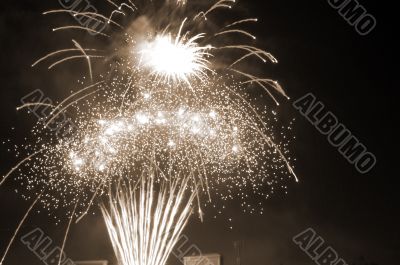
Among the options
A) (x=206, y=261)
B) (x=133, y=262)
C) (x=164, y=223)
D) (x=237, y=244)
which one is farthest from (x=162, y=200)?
(x=237, y=244)

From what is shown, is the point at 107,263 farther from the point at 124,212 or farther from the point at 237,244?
the point at 124,212

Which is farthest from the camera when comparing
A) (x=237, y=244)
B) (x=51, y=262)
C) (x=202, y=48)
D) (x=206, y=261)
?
(x=51, y=262)

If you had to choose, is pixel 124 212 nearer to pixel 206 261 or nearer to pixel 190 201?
pixel 190 201

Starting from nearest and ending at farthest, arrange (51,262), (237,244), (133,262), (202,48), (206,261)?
(202,48), (133,262), (206,261), (237,244), (51,262)

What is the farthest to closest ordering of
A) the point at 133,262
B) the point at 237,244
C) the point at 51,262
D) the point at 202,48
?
the point at 51,262 → the point at 237,244 → the point at 133,262 → the point at 202,48

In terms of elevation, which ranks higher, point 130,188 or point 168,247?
point 130,188

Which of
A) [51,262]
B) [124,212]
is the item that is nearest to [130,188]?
[124,212]

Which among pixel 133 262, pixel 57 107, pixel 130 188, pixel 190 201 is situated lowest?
pixel 133 262

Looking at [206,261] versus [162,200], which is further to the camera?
[206,261]

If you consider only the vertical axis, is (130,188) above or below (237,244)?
above
